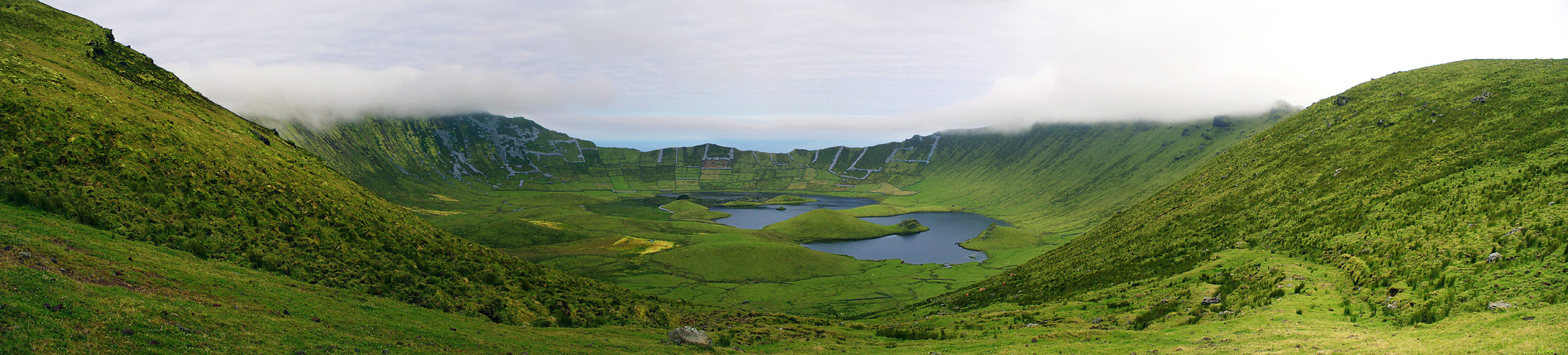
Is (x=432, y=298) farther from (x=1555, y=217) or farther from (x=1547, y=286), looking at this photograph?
(x=1555, y=217)

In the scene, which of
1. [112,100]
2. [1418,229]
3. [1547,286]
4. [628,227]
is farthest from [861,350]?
[628,227]

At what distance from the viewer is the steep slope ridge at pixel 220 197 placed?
34.4 metres

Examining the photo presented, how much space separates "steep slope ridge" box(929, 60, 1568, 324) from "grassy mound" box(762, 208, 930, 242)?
257ft

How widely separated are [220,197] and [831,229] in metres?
151

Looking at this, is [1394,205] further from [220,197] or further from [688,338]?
[220,197]

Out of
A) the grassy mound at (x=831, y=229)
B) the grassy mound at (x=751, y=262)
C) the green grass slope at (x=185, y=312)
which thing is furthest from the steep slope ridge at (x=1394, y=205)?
the grassy mound at (x=831, y=229)

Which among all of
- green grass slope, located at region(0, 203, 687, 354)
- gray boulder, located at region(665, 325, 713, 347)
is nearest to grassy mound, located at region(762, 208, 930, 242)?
gray boulder, located at region(665, 325, 713, 347)

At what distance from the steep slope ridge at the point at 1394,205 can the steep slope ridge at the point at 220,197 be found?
4820cm

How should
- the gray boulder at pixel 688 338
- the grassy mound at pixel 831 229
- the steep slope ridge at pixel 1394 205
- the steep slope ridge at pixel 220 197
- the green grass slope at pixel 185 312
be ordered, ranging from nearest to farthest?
1. the green grass slope at pixel 185 312
2. the steep slope ridge at pixel 1394 205
3. the steep slope ridge at pixel 220 197
4. the gray boulder at pixel 688 338
5. the grassy mound at pixel 831 229

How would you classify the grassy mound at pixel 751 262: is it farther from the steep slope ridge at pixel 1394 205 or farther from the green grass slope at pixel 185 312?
the green grass slope at pixel 185 312

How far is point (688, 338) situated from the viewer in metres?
36.4

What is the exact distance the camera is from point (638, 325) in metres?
46.8

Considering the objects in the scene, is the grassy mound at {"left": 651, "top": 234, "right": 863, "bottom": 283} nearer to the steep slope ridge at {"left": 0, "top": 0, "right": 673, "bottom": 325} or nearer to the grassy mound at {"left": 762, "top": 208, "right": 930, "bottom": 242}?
the grassy mound at {"left": 762, "top": 208, "right": 930, "bottom": 242}

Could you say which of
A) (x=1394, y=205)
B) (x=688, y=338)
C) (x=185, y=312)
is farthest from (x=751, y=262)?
(x=185, y=312)
